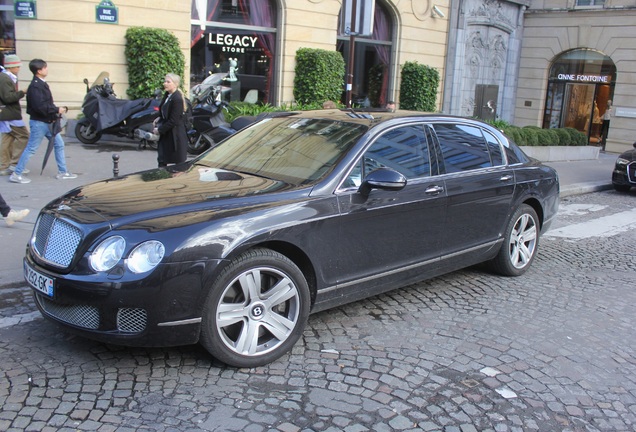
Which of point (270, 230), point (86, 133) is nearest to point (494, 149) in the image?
point (270, 230)

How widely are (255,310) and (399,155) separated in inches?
73.4

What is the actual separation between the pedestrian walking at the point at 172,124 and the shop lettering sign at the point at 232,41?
9.20 m

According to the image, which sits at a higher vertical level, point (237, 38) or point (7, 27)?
point (237, 38)

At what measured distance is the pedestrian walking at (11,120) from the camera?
8.98m

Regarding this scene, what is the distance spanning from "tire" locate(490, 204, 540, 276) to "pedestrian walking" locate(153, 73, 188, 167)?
4130 millimetres

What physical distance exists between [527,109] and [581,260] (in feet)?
68.7

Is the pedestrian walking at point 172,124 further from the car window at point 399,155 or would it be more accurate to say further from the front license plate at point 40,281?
the front license plate at point 40,281

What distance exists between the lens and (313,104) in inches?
703

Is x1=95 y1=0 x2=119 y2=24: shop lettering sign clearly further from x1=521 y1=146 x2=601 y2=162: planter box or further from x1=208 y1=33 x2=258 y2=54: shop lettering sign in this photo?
x1=521 y1=146 x2=601 y2=162: planter box

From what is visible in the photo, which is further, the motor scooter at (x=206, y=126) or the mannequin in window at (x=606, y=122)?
the mannequin in window at (x=606, y=122)

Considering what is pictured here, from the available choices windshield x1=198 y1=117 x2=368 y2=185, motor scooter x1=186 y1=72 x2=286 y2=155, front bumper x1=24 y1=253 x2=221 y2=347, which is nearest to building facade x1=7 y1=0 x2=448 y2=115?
motor scooter x1=186 y1=72 x2=286 y2=155

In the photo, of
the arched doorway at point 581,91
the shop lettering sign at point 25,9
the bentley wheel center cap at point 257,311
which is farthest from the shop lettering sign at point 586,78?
the bentley wheel center cap at point 257,311

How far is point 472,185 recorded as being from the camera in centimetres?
556

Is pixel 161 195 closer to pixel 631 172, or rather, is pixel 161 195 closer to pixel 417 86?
pixel 631 172
